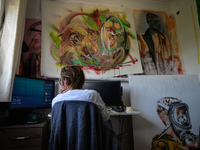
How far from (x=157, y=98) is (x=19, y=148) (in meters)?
1.75

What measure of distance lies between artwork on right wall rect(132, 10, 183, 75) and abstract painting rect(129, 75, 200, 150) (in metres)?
0.27

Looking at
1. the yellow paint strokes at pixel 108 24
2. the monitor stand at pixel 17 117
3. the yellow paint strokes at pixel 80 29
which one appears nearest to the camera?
the monitor stand at pixel 17 117

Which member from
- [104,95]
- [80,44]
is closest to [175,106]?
[104,95]

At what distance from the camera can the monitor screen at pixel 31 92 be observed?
1356mm

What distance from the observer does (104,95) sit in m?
1.67

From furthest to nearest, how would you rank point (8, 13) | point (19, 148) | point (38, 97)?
point (38, 97), point (8, 13), point (19, 148)

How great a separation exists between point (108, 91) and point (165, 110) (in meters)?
0.87

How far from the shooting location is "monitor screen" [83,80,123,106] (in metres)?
1.66

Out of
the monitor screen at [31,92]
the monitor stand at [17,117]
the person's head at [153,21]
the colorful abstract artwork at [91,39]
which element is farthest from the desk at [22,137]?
the person's head at [153,21]

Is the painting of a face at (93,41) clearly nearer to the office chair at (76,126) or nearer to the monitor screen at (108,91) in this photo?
the monitor screen at (108,91)

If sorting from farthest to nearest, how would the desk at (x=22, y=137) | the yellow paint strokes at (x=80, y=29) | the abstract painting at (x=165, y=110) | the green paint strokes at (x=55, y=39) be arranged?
1. the yellow paint strokes at (x=80, y=29)
2. the green paint strokes at (x=55, y=39)
3. the abstract painting at (x=165, y=110)
4. the desk at (x=22, y=137)

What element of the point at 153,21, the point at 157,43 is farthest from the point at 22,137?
the point at 153,21

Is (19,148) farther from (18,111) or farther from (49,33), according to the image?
(49,33)

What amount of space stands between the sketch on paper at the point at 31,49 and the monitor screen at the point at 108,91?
777 millimetres
